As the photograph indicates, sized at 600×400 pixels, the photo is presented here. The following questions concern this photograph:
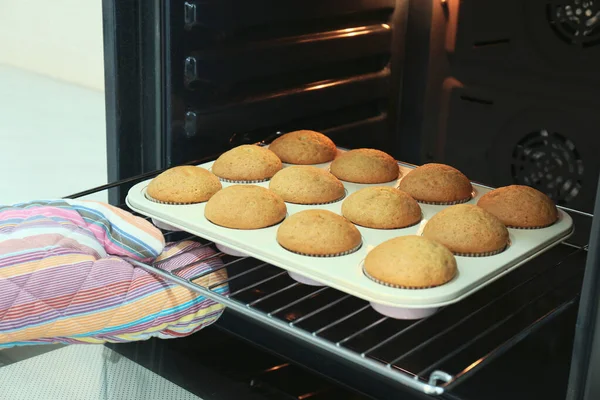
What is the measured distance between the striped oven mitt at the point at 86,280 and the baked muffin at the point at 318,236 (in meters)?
0.14

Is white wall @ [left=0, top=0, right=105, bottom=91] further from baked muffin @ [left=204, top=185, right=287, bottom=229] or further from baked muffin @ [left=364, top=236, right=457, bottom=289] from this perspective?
baked muffin @ [left=364, top=236, right=457, bottom=289]

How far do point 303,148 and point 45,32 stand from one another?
4.87 ft

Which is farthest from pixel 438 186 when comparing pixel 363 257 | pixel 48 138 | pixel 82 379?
pixel 48 138

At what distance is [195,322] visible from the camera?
3.84ft

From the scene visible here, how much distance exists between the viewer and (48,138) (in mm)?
1966

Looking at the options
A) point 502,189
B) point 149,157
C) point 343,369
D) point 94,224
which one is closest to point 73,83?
point 149,157

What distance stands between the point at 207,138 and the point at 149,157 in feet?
0.37

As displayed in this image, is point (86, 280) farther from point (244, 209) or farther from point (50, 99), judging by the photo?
point (50, 99)

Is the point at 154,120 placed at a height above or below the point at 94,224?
above

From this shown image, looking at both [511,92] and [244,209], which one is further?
[511,92]

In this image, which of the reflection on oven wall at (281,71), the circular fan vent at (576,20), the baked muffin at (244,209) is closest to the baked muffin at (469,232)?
the baked muffin at (244,209)

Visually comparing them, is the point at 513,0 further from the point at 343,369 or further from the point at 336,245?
the point at 343,369

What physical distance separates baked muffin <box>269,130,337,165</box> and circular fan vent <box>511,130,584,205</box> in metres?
0.34

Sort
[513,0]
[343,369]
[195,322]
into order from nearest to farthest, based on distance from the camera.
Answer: [195,322] < [513,0] < [343,369]
